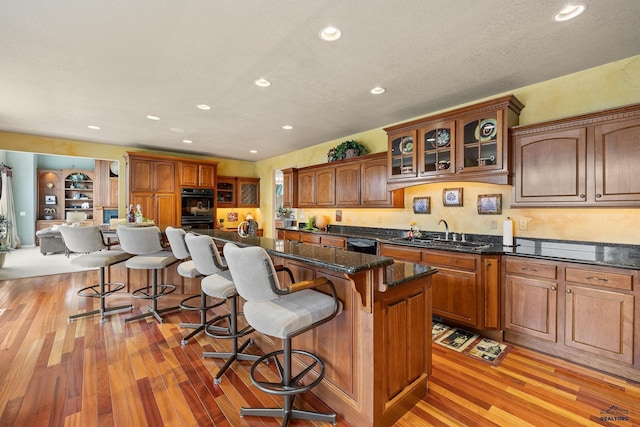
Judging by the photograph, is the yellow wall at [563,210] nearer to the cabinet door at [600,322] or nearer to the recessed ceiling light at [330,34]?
the cabinet door at [600,322]

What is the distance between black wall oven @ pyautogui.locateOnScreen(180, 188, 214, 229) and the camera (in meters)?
6.14

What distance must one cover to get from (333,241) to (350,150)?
155 cm

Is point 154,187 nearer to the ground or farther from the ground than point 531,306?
farther from the ground

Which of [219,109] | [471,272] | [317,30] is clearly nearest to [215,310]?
[219,109]

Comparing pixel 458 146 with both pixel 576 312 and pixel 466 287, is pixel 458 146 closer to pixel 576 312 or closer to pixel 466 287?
pixel 466 287

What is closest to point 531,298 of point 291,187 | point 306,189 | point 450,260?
point 450,260

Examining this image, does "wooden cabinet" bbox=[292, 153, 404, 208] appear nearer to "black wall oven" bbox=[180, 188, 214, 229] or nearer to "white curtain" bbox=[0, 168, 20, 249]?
"black wall oven" bbox=[180, 188, 214, 229]

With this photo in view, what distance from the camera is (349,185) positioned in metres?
4.64

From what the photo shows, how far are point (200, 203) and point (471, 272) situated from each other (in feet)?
18.5

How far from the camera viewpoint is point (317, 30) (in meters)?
2.03

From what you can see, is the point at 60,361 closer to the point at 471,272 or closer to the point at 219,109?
the point at 219,109

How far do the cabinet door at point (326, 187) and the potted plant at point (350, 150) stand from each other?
0.32 m

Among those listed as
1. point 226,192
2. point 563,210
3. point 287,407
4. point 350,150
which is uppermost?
point 350,150

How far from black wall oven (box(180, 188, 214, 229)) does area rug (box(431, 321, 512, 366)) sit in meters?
5.33
